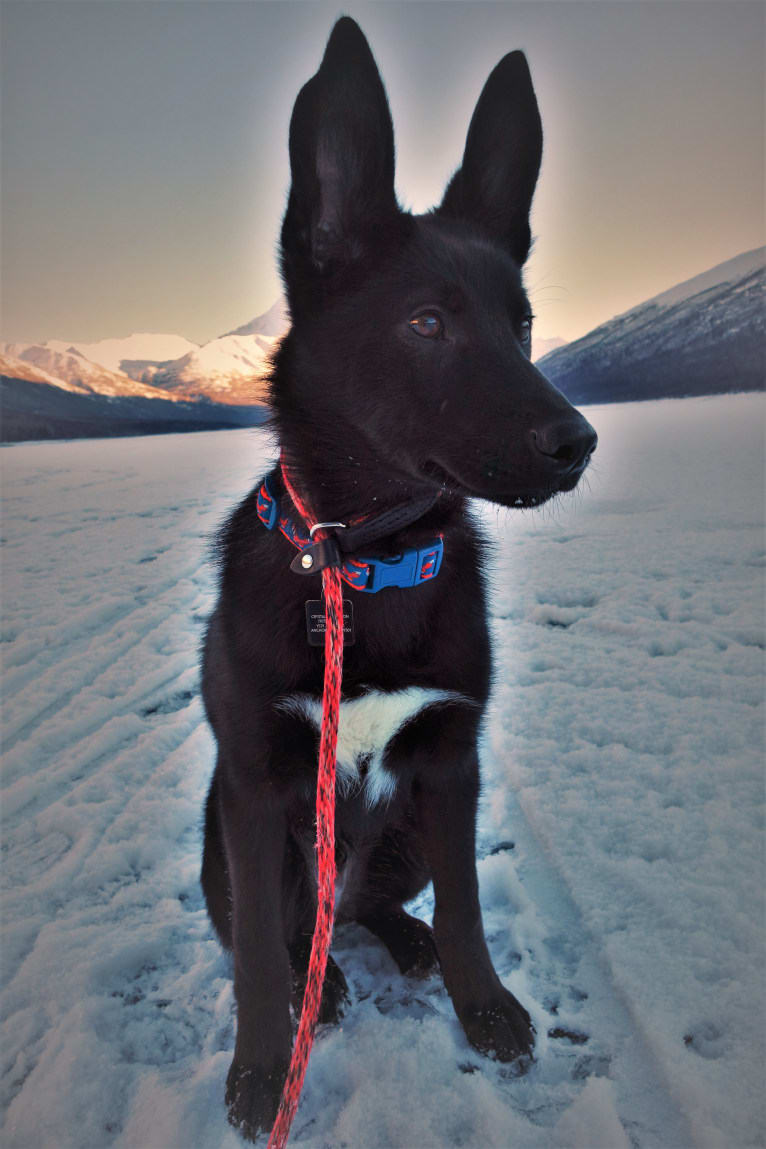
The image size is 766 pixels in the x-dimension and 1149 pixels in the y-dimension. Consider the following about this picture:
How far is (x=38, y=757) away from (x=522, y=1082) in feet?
6.86

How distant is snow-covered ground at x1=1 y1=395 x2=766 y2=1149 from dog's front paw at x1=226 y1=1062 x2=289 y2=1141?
0.04 meters

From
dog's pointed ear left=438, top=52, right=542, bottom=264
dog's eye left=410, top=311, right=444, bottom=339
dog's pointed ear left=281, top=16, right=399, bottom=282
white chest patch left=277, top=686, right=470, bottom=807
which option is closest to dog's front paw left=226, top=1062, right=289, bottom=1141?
white chest patch left=277, top=686, right=470, bottom=807

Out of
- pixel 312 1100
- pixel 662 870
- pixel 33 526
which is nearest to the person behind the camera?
pixel 312 1100

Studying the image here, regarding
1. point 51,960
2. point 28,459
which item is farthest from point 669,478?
point 28,459

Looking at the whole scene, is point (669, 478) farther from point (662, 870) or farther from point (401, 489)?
point (401, 489)

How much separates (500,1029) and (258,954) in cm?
54

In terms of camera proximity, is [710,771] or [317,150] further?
[710,771]

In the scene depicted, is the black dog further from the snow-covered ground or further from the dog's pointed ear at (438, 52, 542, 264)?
the snow-covered ground

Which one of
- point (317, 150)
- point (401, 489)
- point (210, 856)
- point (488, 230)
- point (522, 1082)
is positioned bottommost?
point (522, 1082)

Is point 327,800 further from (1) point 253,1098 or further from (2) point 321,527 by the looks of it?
(1) point 253,1098

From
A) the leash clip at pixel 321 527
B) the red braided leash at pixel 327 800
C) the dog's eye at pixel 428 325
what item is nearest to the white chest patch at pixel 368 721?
the red braided leash at pixel 327 800

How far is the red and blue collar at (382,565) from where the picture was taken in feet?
4.46

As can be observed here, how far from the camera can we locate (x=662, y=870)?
1829 mm

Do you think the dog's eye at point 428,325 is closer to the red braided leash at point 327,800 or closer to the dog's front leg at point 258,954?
the red braided leash at point 327,800
